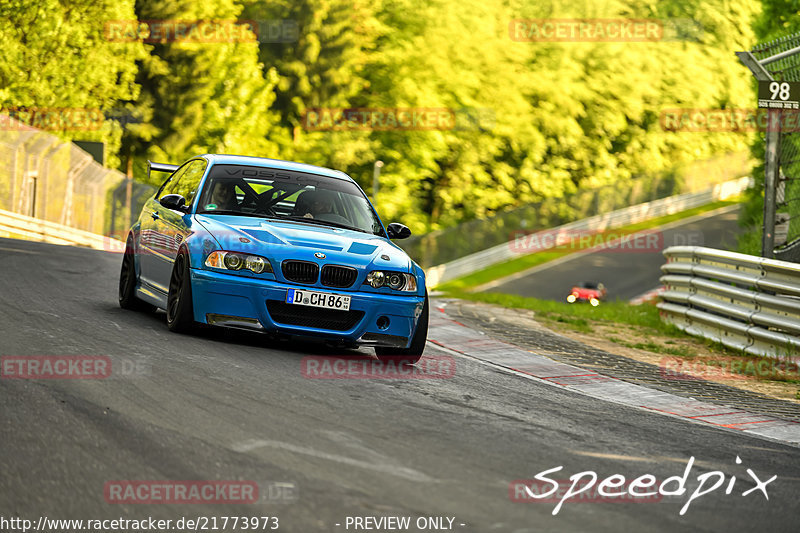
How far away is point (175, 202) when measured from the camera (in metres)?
9.70

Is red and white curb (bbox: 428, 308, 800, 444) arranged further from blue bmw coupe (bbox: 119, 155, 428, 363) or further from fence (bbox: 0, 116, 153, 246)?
fence (bbox: 0, 116, 153, 246)

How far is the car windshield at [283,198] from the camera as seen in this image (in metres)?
9.68

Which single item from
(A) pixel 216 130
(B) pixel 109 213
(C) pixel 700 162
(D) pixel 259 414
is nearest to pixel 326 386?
(D) pixel 259 414

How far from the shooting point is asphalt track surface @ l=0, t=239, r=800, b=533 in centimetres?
465

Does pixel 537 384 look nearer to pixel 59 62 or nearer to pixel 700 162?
pixel 59 62
